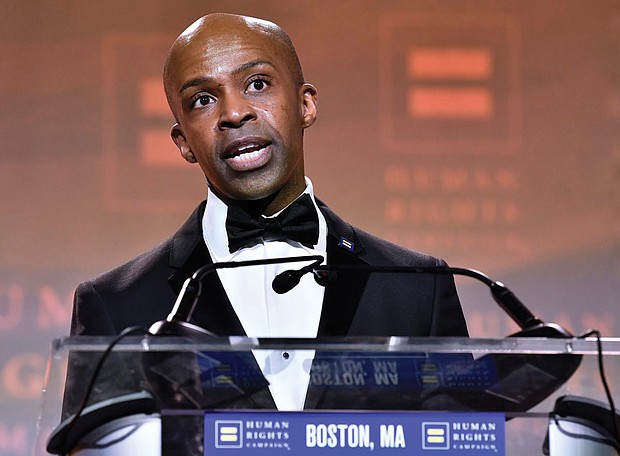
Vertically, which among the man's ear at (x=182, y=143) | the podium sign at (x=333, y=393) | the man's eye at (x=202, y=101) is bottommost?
the podium sign at (x=333, y=393)

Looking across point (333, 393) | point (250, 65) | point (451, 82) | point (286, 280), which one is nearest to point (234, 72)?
point (250, 65)

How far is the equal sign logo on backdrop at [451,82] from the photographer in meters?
3.14

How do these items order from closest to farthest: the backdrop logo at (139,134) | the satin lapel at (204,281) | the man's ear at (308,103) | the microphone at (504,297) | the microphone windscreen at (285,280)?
1. the microphone at (504,297)
2. the microphone windscreen at (285,280)
3. the satin lapel at (204,281)
4. the man's ear at (308,103)
5. the backdrop logo at (139,134)

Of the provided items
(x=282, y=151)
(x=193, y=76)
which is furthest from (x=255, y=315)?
(x=193, y=76)

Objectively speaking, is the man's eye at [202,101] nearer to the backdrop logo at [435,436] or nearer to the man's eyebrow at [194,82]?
the man's eyebrow at [194,82]

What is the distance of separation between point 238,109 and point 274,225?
204mm

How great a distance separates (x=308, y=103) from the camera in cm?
195

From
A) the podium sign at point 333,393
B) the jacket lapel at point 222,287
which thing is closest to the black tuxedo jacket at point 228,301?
the jacket lapel at point 222,287

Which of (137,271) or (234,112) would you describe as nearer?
(234,112)

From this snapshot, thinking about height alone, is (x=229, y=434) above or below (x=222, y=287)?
below

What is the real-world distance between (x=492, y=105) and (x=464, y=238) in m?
0.39

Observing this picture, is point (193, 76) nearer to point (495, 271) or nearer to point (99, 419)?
point (99, 419)

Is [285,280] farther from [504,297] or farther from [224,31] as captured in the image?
[224,31]

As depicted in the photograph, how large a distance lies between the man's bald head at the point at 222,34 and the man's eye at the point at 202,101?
70mm
